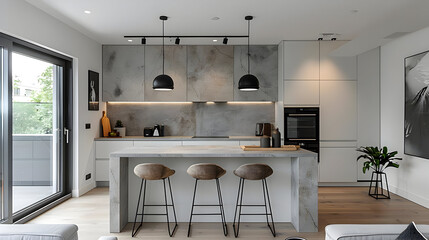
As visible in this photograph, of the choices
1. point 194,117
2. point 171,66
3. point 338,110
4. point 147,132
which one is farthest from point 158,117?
point 338,110

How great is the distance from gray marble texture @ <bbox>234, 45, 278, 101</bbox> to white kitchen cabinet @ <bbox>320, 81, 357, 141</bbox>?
0.93m

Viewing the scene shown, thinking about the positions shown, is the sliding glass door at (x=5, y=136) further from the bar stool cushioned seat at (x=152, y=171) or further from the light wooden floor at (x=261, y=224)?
the bar stool cushioned seat at (x=152, y=171)

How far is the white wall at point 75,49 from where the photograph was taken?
3.53 m

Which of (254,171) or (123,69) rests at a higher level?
(123,69)

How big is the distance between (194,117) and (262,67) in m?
1.72

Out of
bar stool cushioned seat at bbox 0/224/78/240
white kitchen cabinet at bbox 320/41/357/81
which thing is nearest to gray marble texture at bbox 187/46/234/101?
white kitchen cabinet at bbox 320/41/357/81

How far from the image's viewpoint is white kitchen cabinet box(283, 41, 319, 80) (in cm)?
577

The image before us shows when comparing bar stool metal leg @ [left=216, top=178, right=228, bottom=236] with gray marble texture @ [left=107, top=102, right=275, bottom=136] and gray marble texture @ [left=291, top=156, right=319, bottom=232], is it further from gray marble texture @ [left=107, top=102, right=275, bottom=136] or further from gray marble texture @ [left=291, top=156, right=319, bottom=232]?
gray marble texture @ [left=107, top=102, right=275, bottom=136]

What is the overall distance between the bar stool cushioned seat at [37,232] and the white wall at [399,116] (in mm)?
4778

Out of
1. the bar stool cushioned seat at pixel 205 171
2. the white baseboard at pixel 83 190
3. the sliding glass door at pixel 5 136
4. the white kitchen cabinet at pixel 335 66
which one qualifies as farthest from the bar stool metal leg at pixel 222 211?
the white kitchen cabinet at pixel 335 66

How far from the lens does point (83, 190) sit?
17.4 feet

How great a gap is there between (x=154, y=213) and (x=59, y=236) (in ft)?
7.23

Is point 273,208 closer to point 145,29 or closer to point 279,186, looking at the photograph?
Result: point 279,186

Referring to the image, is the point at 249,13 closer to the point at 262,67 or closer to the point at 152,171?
the point at 262,67
